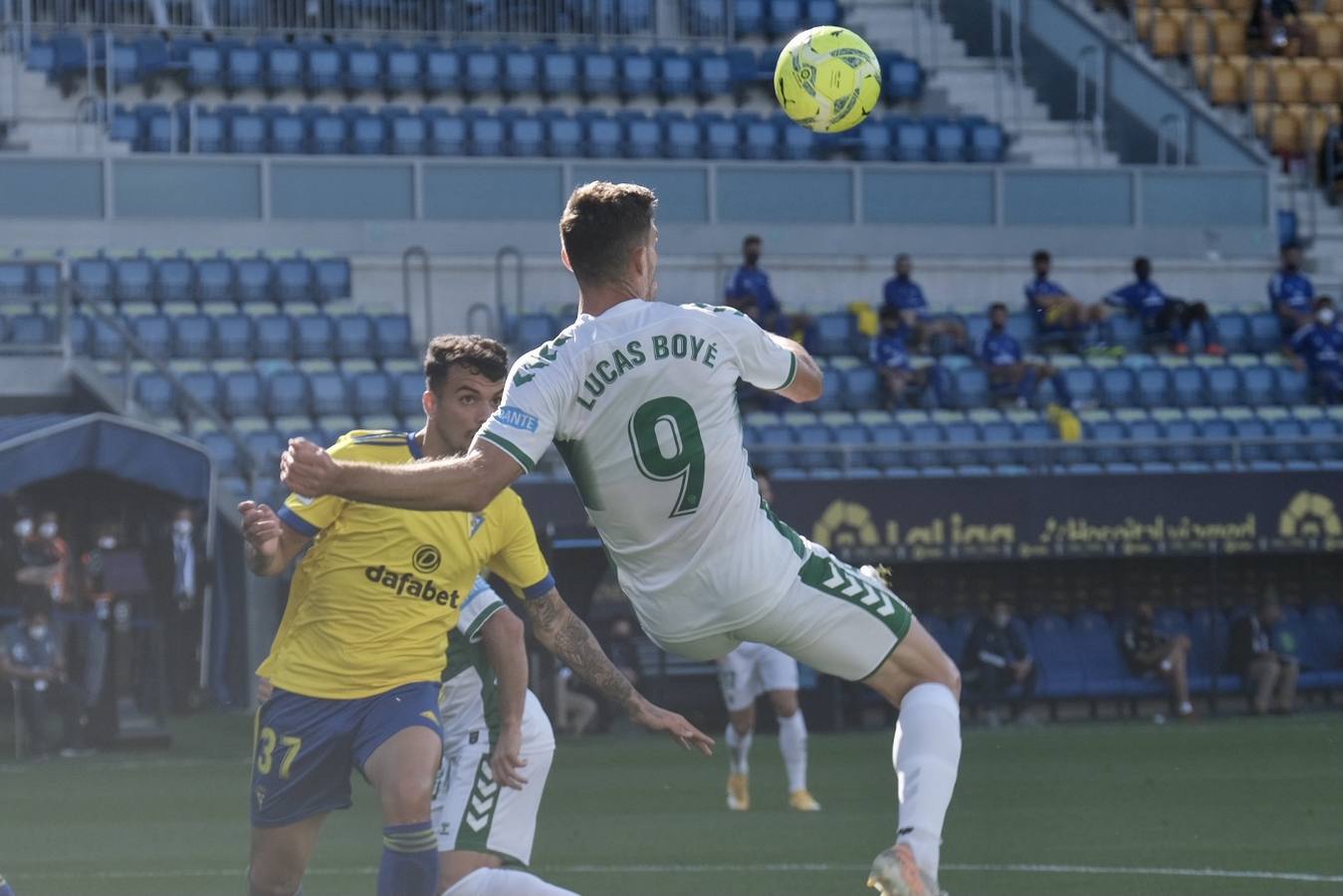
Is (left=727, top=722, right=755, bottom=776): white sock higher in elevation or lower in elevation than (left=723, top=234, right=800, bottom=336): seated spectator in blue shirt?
lower

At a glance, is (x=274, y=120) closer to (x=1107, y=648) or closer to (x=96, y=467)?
(x=96, y=467)

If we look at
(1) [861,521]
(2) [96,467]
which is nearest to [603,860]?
(2) [96,467]

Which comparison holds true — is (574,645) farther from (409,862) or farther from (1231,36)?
(1231,36)

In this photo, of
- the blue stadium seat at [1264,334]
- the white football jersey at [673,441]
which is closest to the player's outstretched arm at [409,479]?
the white football jersey at [673,441]

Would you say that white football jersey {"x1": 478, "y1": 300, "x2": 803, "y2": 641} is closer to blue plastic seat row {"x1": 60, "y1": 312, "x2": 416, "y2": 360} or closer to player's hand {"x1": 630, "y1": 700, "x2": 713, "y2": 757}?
player's hand {"x1": 630, "y1": 700, "x2": 713, "y2": 757}

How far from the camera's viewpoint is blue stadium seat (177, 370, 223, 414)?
22.2 m

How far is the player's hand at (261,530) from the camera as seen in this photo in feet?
22.3

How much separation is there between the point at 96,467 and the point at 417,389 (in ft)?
16.3

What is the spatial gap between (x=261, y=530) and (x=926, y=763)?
7.12 feet

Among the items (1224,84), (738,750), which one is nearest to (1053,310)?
(1224,84)

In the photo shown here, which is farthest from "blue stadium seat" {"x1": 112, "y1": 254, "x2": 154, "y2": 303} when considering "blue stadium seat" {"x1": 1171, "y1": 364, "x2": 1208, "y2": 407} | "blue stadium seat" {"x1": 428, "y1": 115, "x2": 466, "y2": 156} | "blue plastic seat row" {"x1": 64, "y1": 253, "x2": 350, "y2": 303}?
"blue stadium seat" {"x1": 1171, "y1": 364, "x2": 1208, "y2": 407}

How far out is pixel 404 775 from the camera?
691 cm

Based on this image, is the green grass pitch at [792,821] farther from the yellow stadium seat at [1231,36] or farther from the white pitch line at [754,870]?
the yellow stadium seat at [1231,36]

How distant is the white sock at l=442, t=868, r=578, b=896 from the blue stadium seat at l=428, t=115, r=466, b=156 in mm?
20345
